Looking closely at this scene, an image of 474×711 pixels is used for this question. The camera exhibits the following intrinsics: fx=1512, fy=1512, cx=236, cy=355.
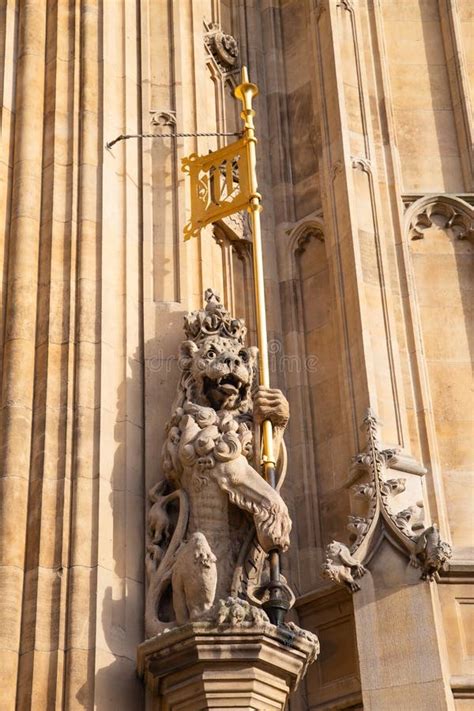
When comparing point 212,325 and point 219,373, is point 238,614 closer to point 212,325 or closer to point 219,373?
point 219,373

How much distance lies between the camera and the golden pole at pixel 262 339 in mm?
8305

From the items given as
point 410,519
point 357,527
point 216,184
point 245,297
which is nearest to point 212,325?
point 216,184

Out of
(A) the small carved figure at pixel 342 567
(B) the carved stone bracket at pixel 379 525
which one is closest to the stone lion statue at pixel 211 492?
(A) the small carved figure at pixel 342 567

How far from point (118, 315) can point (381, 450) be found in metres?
1.85

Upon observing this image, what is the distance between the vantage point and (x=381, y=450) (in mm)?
9344

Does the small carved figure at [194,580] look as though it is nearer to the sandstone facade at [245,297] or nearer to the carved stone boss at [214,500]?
the carved stone boss at [214,500]

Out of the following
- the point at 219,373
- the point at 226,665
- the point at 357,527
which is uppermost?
the point at 219,373

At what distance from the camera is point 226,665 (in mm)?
7938

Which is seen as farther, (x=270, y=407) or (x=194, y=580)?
(x=270, y=407)

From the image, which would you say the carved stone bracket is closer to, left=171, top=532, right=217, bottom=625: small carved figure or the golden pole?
the golden pole

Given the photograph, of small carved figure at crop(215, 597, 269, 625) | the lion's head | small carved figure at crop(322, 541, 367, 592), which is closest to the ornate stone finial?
the lion's head

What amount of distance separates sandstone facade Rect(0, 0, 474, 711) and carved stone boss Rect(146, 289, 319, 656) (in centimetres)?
20

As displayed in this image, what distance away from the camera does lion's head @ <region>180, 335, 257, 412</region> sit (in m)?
9.05

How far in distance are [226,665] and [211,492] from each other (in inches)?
44.5
